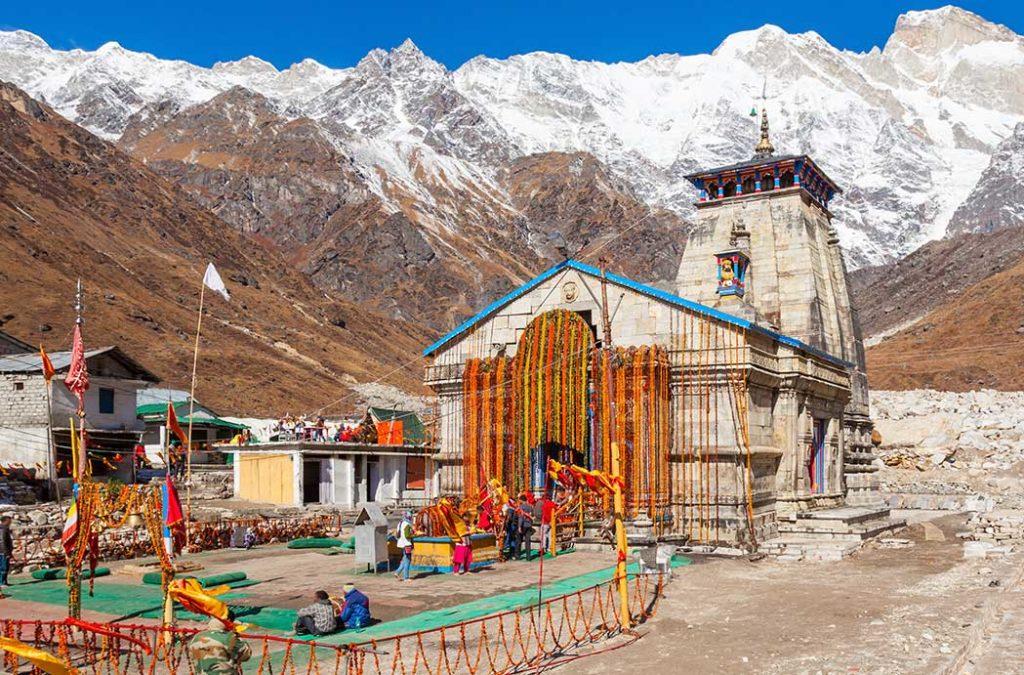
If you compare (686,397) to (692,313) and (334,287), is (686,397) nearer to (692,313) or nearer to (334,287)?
(692,313)

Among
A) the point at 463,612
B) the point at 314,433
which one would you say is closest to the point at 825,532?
the point at 463,612

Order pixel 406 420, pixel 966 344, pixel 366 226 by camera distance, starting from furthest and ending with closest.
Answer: pixel 366 226, pixel 966 344, pixel 406 420

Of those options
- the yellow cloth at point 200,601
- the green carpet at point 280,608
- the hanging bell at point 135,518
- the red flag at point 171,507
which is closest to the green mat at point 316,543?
the hanging bell at point 135,518

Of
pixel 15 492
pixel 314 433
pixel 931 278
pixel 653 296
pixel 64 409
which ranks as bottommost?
pixel 15 492

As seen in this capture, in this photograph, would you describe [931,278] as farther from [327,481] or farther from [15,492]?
[15,492]

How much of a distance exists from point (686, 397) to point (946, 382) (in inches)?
2725

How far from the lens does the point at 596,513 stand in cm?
2741

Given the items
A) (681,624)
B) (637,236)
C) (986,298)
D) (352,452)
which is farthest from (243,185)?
(681,624)

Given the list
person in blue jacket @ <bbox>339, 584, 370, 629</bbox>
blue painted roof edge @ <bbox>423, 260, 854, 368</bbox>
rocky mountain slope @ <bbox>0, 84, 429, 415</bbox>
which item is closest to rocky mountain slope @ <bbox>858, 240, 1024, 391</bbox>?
rocky mountain slope @ <bbox>0, 84, 429, 415</bbox>

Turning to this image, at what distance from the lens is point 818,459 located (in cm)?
3184

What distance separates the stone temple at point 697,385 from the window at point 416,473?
1326cm

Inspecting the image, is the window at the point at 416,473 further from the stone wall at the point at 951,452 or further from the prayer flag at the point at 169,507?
the prayer flag at the point at 169,507

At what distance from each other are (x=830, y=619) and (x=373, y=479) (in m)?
27.8

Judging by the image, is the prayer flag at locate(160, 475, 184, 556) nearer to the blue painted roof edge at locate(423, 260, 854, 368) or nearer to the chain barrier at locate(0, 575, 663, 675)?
the chain barrier at locate(0, 575, 663, 675)
